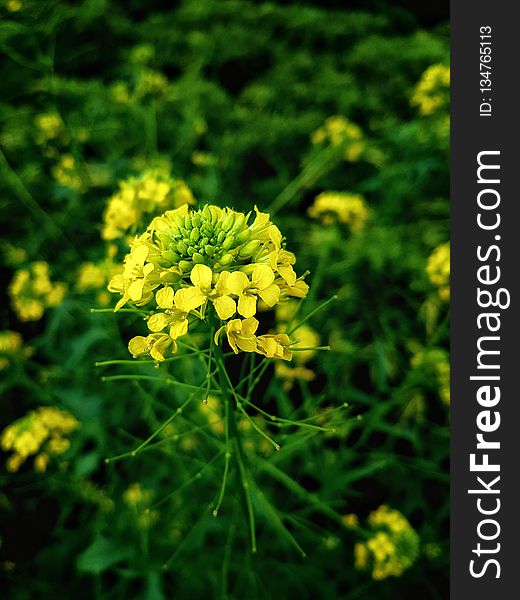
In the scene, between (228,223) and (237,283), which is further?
(228,223)

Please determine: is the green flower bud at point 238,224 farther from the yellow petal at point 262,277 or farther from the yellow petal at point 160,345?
the yellow petal at point 160,345

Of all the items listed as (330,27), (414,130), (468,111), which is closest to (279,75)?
(330,27)

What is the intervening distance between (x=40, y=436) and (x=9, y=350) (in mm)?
500

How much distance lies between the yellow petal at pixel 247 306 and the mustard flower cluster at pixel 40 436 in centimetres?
127

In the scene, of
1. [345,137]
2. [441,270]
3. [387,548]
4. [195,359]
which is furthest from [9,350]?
[345,137]

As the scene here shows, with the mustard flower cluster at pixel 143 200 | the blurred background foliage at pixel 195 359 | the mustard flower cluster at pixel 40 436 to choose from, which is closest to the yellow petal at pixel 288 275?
the blurred background foliage at pixel 195 359

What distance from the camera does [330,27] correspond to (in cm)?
426

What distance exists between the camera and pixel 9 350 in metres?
2.29

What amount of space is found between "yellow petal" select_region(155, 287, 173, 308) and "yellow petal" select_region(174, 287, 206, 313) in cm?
2

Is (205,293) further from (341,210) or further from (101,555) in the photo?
(341,210)

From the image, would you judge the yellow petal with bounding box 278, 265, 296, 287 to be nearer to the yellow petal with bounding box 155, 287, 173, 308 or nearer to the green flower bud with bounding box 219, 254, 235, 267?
the green flower bud with bounding box 219, 254, 235, 267

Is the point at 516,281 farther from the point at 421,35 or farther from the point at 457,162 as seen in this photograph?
the point at 421,35

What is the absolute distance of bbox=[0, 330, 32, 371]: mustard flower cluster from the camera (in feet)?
7.45

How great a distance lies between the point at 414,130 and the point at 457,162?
0.99m
